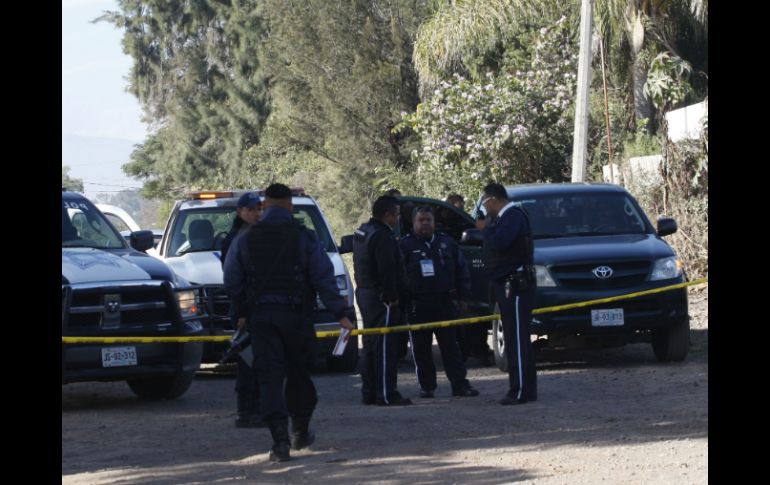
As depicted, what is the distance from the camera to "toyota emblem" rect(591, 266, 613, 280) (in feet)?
44.4

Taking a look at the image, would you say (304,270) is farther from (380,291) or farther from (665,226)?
(665,226)

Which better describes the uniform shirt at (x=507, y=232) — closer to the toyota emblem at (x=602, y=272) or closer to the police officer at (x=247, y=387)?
the toyota emblem at (x=602, y=272)

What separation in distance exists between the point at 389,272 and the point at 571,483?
13.1 ft

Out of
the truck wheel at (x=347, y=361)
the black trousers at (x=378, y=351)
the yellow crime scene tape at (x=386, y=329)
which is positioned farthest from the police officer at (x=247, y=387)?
the truck wheel at (x=347, y=361)

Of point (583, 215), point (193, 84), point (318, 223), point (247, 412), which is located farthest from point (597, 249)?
point (193, 84)

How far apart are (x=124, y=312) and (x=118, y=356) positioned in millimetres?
412

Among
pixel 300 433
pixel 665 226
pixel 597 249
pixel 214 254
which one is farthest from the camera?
pixel 214 254

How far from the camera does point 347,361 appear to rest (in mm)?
14664

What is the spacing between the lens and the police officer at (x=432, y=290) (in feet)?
40.2

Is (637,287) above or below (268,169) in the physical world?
below

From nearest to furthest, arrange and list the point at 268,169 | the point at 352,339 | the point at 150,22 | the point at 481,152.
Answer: the point at 352,339, the point at 481,152, the point at 268,169, the point at 150,22
